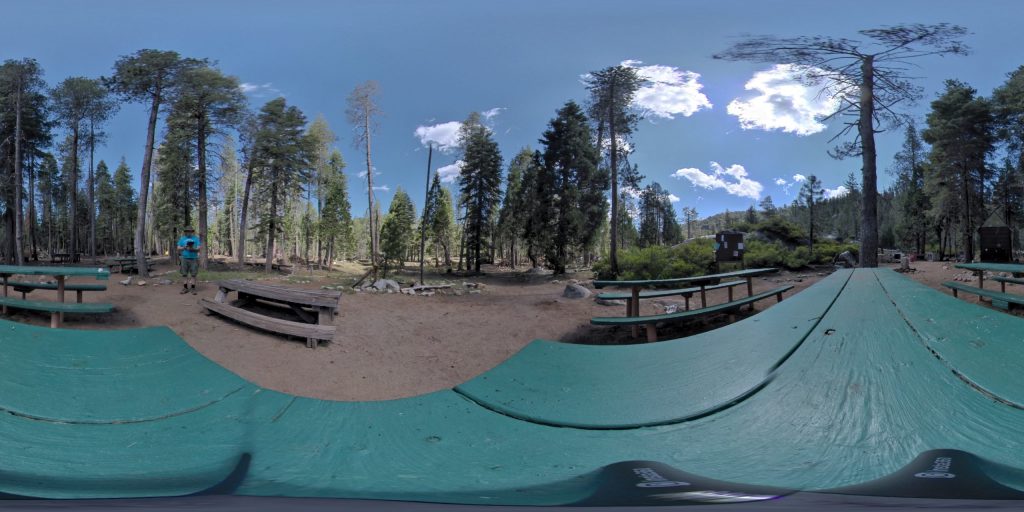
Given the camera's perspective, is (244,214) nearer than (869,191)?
Yes

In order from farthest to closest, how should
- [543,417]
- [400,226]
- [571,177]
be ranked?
[400,226]
[571,177]
[543,417]

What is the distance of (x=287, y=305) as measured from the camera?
7.70ft

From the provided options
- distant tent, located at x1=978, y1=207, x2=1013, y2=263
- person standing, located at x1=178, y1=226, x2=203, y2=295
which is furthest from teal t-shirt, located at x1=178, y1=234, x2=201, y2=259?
A: distant tent, located at x1=978, y1=207, x2=1013, y2=263

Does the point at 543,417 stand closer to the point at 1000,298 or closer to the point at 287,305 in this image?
the point at 287,305

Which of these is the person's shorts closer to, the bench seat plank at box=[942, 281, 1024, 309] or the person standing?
the person standing

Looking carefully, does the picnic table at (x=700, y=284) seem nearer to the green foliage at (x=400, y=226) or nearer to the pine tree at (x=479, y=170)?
the pine tree at (x=479, y=170)

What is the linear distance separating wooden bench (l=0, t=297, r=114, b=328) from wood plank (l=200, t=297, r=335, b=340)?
1.57 feet

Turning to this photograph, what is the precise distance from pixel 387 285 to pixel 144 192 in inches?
81.0

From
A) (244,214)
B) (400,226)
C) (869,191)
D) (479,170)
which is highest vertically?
(400,226)

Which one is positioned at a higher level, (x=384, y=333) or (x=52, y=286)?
(x=52, y=286)

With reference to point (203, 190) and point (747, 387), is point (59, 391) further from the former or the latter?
point (747, 387)

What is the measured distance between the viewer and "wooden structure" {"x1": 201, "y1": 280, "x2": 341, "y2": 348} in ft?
7.34

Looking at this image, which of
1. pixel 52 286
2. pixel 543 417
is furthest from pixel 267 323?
pixel 543 417

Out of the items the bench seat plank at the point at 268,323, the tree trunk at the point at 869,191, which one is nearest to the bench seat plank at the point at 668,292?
the bench seat plank at the point at 268,323
